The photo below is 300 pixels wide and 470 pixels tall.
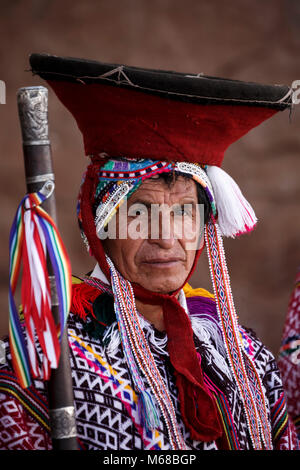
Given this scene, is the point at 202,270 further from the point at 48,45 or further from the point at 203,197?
the point at 203,197

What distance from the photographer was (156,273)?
222 centimetres

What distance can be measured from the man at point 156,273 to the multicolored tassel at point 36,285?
1.06ft

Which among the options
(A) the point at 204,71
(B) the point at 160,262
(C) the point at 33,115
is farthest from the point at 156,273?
(A) the point at 204,71

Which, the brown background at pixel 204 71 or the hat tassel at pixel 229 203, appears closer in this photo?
the hat tassel at pixel 229 203

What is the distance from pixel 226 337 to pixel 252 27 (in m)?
2.42

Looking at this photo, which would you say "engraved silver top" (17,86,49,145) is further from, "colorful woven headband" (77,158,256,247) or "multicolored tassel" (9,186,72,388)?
"colorful woven headband" (77,158,256,247)

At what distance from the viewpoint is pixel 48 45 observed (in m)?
3.82

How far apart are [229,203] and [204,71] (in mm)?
1992

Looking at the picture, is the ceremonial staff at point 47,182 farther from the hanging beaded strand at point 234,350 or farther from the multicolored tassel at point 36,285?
the hanging beaded strand at point 234,350

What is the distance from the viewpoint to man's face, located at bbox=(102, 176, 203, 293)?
7.24 feet

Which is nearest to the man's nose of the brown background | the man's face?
the man's face

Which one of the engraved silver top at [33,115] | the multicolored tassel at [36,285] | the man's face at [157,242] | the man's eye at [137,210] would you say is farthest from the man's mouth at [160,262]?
the engraved silver top at [33,115]

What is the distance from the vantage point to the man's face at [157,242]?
7.24 feet
